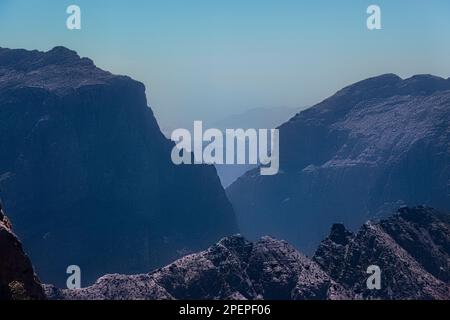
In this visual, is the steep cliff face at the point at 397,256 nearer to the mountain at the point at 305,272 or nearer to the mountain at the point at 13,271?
the mountain at the point at 305,272

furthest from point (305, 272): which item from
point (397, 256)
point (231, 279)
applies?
point (397, 256)

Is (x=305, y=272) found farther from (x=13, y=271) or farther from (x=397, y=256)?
(x=13, y=271)

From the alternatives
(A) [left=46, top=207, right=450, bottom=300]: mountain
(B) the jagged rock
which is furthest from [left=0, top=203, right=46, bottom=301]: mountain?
(B) the jagged rock

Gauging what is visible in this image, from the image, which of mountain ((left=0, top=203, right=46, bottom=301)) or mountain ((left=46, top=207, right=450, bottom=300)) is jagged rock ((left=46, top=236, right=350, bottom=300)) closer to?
mountain ((left=46, top=207, right=450, bottom=300))
